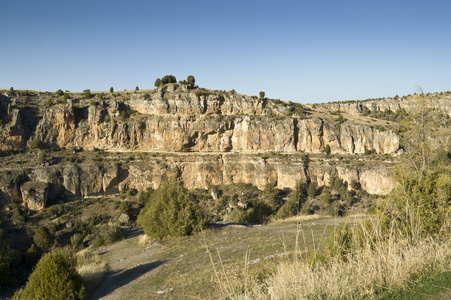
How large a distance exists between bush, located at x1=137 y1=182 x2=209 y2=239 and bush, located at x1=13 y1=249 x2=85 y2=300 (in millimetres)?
6316

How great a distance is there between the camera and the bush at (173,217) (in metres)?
15.4

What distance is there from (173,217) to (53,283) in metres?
7.39

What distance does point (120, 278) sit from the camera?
435 inches

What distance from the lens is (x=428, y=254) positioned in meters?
5.27

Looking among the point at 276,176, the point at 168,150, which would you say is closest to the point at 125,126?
the point at 168,150

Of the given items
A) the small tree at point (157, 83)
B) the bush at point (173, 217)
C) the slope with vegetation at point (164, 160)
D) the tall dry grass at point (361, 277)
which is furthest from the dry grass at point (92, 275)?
the small tree at point (157, 83)

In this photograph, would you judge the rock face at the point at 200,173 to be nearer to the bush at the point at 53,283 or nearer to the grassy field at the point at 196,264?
the grassy field at the point at 196,264

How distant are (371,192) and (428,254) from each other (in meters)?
46.9

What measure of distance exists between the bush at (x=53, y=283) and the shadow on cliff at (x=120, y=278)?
2.46 ft

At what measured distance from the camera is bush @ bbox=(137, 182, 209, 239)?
1535 cm

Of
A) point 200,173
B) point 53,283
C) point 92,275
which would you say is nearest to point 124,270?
point 92,275

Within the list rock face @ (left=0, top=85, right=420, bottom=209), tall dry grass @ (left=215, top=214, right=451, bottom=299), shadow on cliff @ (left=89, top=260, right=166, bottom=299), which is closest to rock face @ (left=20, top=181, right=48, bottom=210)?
rock face @ (left=0, top=85, right=420, bottom=209)

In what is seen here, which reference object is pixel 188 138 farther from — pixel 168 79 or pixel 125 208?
pixel 168 79

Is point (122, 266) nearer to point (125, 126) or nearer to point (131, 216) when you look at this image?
point (131, 216)
